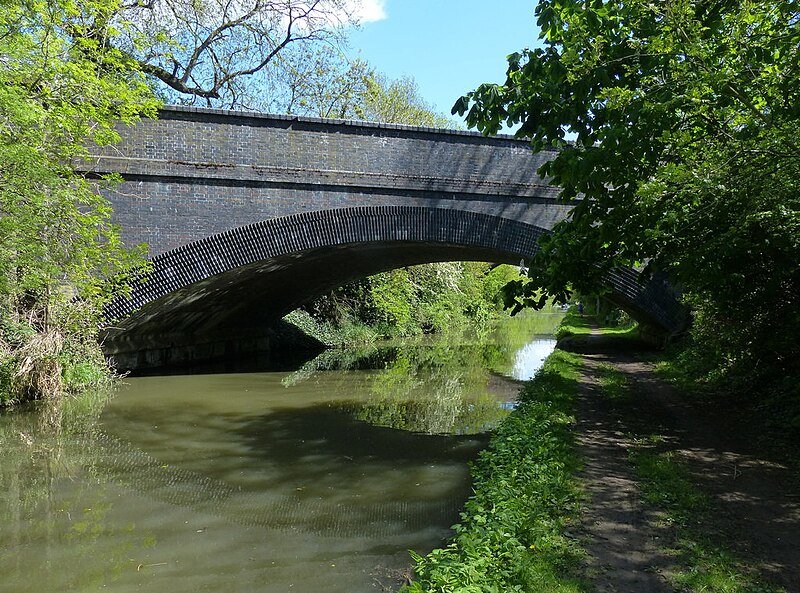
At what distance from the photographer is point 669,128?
5.60 m

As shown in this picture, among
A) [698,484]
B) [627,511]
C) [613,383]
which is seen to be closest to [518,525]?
[627,511]

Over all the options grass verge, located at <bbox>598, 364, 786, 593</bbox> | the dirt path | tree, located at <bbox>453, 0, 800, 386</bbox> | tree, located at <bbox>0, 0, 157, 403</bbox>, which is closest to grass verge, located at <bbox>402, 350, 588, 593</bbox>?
the dirt path

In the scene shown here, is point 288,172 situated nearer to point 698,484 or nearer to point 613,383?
point 613,383

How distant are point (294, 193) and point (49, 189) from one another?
4.04m

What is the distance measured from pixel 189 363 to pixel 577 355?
928 centimetres

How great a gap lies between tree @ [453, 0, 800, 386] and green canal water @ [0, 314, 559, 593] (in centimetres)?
259

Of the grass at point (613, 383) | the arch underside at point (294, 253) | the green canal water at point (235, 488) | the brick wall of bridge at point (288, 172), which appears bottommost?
the green canal water at point (235, 488)

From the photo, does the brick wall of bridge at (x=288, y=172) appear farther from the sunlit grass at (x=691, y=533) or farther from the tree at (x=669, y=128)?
the sunlit grass at (x=691, y=533)

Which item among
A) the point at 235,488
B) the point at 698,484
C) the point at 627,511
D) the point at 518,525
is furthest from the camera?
the point at 235,488

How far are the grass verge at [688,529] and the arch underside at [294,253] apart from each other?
591 centimetres

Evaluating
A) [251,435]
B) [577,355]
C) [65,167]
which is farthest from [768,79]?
[577,355]

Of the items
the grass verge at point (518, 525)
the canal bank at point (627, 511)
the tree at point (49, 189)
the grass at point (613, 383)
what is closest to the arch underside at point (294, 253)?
the tree at point (49, 189)

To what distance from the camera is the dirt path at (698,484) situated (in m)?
3.75

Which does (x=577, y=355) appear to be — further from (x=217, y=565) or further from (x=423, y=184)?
(x=217, y=565)
